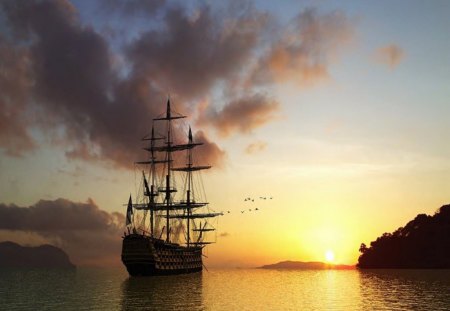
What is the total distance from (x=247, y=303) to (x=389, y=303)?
46.9ft

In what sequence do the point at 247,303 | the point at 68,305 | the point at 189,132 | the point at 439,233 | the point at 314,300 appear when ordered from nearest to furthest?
1. the point at 68,305
2. the point at 247,303
3. the point at 314,300
4. the point at 189,132
5. the point at 439,233

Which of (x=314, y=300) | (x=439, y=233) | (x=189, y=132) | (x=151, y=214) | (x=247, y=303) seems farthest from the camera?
(x=439, y=233)

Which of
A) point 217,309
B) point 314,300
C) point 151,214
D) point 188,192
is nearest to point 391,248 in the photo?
point 188,192

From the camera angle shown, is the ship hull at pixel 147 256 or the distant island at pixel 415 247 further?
the distant island at pixel 415 247

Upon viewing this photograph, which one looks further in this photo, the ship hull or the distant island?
the distant island

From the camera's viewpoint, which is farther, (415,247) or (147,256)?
(415,247)

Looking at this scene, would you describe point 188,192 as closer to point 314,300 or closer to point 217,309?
point 314,300

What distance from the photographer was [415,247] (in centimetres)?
17638

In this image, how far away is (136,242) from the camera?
8256cm

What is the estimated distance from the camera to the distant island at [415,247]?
171000 millimetres

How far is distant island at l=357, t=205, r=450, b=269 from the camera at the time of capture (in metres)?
171

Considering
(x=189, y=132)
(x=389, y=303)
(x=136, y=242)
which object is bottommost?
(x=389, y=303)

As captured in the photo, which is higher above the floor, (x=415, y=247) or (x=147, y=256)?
(x=415, y=247)

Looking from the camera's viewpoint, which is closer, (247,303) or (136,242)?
(247,303)
